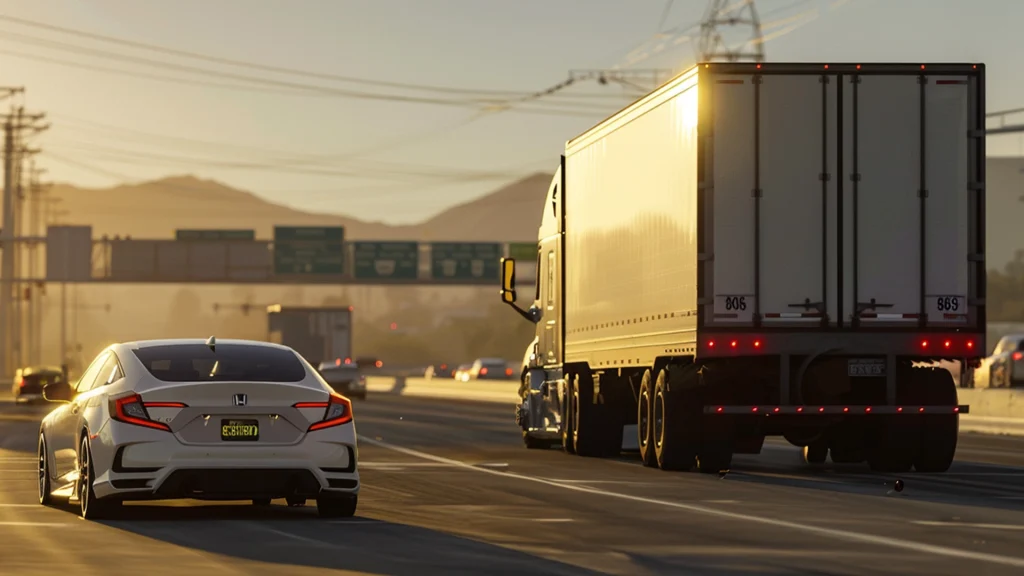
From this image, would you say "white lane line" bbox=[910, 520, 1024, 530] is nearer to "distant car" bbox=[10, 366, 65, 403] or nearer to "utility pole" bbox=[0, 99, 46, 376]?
"distant car" bbox=[10, 366, 65, 403]

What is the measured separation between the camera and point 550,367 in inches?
1193

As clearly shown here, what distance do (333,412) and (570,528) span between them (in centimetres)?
211

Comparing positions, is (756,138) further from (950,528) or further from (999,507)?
(950,528)

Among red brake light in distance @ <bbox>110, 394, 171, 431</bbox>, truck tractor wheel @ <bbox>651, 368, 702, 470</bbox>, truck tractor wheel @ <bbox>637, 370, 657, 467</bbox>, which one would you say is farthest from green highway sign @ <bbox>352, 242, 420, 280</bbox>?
red brake light in distance @ <bbox>110, 394, 171, 431</bbox>

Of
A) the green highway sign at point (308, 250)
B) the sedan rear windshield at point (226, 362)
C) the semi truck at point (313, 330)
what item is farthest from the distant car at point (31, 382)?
the sedan rear windshield at point (226, 362)

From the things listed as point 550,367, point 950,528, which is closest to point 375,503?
point 950,528

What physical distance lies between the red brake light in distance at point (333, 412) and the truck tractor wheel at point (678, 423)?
23.3 feet

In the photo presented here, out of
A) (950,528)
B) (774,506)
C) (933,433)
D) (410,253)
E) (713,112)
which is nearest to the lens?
(950,528)

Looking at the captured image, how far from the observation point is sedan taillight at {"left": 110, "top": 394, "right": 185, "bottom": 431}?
16125 millimetres

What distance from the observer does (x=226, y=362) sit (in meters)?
17.0

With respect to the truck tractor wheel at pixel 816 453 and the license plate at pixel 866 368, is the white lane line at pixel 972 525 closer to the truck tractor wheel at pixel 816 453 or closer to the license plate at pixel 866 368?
the license plate at pixel 866 368

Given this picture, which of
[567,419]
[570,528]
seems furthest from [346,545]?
[567,419]

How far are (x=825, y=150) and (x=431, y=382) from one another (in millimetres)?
69717

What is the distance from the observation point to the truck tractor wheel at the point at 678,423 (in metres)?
23.1
